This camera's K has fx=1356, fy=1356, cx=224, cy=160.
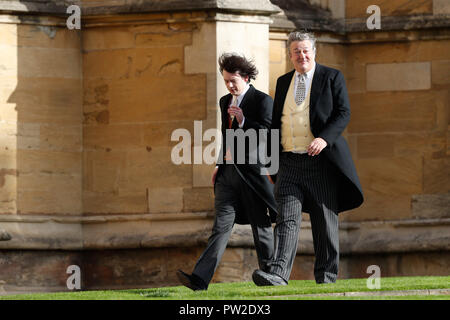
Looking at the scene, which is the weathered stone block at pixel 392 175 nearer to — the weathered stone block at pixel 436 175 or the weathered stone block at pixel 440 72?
the weathered stone block at pixel 436 175

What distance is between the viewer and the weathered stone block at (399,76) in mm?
13359

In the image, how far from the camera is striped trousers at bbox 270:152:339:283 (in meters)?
9.35

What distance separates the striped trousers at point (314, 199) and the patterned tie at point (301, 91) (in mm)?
380

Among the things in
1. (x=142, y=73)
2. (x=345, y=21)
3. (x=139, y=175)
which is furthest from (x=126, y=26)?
(x=345, y=21)

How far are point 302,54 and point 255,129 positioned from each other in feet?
2.14

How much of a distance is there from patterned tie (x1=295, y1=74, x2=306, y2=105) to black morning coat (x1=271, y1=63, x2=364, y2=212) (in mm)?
72

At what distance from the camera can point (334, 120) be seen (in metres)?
9.33

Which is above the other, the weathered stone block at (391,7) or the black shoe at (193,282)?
the weathered stone block at (391,7)

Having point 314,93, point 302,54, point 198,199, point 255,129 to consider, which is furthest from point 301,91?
point 198,199

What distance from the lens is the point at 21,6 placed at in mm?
12523

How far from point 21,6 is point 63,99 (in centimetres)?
95

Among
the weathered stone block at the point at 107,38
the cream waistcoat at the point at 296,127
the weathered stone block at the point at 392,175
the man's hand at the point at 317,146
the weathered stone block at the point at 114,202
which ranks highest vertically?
the weathered stone block at the point at 107,38

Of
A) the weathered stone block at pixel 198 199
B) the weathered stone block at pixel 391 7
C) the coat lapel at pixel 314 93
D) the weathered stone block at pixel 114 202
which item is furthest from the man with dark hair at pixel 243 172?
the weathered stone block at pixel 391 7

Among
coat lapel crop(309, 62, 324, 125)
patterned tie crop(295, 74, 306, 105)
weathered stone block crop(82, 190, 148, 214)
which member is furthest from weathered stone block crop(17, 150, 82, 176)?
coat lapel crop(309, 62, 324, 125)
